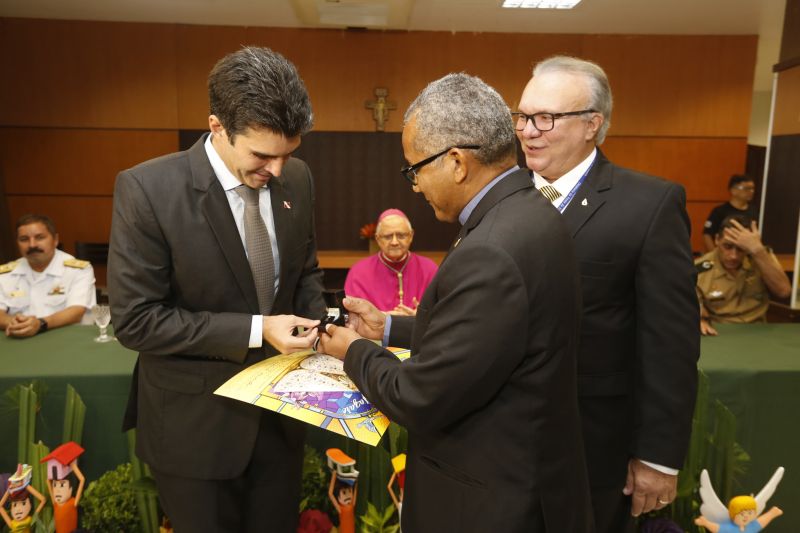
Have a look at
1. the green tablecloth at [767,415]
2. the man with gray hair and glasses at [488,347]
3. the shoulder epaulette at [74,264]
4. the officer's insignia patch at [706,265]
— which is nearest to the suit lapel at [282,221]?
the man with gray hair and glasses at [488,347]

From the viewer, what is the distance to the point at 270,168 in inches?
58.6

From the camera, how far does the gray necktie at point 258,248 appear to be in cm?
156

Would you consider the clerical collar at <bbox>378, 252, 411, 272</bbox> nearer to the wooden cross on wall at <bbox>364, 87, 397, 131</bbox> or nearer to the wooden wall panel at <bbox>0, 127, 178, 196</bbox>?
the wooden cross on wall at <bbox>364, 87, 397, 131</bbox>

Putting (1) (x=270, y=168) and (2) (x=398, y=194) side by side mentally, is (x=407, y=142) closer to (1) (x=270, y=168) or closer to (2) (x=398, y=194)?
(1) (x=270, y=168)

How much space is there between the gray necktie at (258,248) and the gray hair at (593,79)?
2.79ft

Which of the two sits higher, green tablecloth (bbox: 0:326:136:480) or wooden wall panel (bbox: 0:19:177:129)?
wooden wall panel (bbox: 0:19:177:129)

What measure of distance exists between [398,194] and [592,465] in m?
5.48

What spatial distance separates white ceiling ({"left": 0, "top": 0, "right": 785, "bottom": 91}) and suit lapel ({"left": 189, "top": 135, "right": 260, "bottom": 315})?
4.33 m

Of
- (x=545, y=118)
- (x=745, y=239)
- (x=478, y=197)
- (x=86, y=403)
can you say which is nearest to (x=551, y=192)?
(x=545, y=118)

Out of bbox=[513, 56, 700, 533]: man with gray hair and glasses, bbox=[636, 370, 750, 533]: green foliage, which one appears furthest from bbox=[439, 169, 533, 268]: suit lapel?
bbox=[636, 370, 750, 533]: green foliage

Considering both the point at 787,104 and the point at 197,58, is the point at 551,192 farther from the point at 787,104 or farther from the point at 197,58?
the point at 197,58

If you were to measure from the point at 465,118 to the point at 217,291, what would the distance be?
0.75 m

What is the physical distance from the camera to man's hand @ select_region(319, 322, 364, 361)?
4.60 ft

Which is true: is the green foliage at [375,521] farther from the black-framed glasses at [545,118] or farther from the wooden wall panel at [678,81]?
the wooden wall panel at [678,81]
